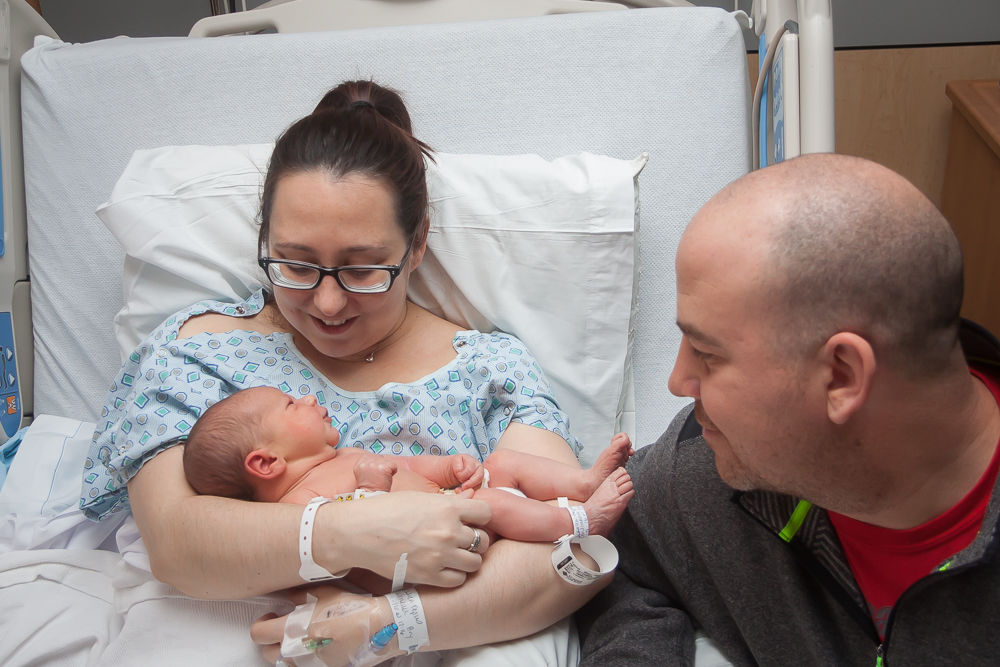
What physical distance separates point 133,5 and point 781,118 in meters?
3.14

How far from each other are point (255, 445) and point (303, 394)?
26 cm

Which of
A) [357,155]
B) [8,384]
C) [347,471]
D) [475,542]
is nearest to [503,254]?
[357,155]

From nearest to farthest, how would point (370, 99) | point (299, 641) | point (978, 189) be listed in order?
point (299, 641) → point (370, 99) → point (978, 189)

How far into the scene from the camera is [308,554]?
1341mm

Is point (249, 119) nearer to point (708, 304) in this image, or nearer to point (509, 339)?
point (509, 339)

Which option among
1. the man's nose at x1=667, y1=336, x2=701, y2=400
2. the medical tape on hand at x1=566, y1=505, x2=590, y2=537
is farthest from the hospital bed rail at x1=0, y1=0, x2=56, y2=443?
the man's nose at x1=667, y1=336, x2=701, y2=400

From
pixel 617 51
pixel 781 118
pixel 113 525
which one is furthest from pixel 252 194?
pixel 781 118

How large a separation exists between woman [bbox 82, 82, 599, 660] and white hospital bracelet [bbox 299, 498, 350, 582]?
0.04 feet

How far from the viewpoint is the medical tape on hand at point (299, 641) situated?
1308mm

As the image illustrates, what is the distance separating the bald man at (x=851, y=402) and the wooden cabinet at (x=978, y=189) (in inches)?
92.0

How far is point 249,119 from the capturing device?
2252mm

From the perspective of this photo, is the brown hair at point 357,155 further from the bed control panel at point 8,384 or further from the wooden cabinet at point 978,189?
the wooden cabinet at point 978,189

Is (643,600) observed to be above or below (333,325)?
below

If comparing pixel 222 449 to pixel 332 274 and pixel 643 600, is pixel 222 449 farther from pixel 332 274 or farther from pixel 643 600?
pixel 643 600
